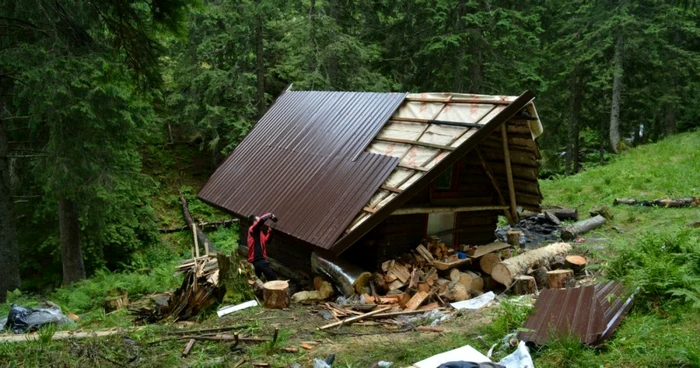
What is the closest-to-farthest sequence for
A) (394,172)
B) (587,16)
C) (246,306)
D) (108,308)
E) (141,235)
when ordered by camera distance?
(246,306)
(394,172)
(108,308)
(141,235)
(587,16)

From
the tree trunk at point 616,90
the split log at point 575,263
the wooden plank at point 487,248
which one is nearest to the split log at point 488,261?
the wooden plank at point 487,248

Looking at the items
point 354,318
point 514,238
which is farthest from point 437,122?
point 514,238

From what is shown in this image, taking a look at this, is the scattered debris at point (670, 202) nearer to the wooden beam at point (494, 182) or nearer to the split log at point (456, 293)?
the wooden beam at point (494, 182)

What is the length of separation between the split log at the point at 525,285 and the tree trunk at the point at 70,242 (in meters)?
12.5

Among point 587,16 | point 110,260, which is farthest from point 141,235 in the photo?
point 587,16

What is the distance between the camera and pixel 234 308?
895 centimetres

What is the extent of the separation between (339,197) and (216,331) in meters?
3.81

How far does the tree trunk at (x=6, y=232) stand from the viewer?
11996 millimetres

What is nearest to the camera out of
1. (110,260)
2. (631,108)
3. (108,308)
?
(108,308)

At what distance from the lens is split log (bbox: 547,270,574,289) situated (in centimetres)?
998

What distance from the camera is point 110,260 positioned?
58.5 feet

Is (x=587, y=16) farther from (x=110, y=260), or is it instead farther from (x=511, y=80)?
(x=110, y=260)

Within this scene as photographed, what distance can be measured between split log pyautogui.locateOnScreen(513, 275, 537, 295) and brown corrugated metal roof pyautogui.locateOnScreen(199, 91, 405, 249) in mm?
3474

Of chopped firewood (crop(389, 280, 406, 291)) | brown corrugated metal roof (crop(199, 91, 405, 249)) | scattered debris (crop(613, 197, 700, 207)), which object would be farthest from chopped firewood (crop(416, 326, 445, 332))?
scattered debris (crop(613, 197, 700, 207))
